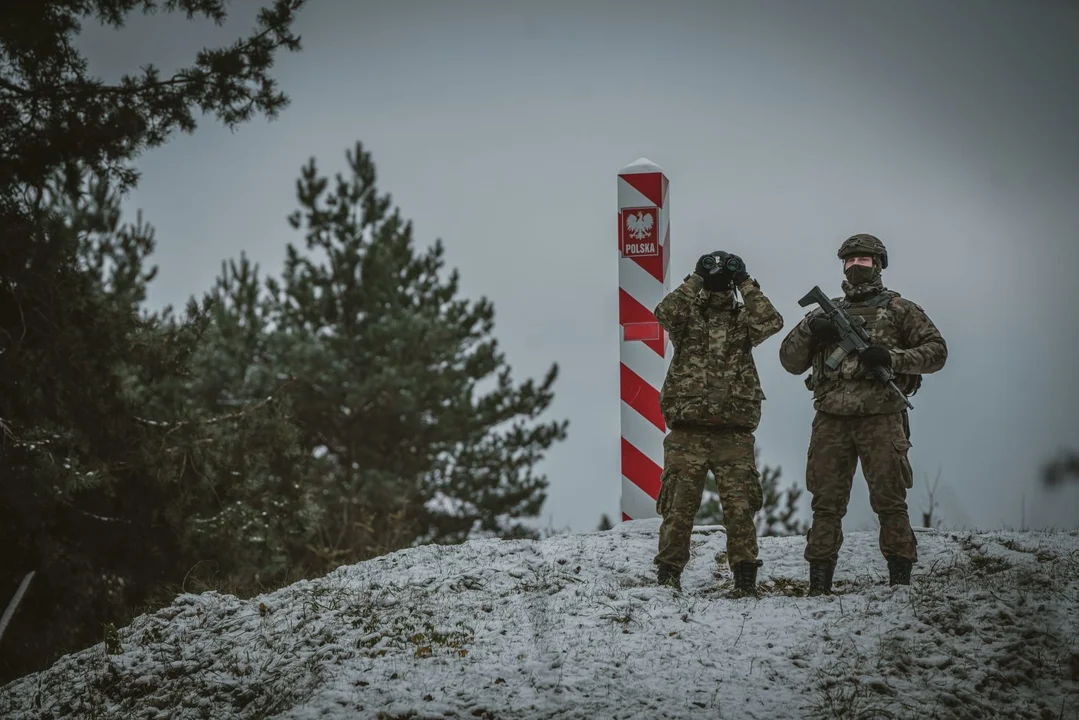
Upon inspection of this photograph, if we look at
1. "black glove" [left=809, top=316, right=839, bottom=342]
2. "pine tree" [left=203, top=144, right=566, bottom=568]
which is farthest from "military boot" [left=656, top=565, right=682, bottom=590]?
"pine tree" [left=203, top=144, right=566, bottom=568]

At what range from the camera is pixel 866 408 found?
21.7 ft

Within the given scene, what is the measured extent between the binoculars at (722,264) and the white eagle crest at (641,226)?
135 centimetres

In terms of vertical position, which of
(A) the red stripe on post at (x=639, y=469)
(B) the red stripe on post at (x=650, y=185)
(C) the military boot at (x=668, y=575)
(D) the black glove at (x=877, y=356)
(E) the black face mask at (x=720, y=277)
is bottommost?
(C) the military boot at (x=668, y=575)

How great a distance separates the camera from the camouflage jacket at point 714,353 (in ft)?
22.3

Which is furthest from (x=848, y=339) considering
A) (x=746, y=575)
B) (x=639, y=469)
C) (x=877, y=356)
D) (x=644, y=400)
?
(x=639, y=469)

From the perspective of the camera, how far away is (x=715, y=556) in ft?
25.0

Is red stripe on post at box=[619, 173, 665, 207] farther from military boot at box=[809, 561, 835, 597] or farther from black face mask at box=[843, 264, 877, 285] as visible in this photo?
military boot at box=[809, 561, 835, 597]

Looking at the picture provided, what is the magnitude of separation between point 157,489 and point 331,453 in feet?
44.7

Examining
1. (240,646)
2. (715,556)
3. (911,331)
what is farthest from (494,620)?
(911,331)

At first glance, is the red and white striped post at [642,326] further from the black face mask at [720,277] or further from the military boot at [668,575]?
the military boot at [668,575]

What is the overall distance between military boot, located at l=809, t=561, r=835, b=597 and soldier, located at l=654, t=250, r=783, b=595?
0.34 metres

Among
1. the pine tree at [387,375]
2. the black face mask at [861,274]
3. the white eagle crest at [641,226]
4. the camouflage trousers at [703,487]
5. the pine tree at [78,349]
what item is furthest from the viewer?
the pine tree at [387,375]

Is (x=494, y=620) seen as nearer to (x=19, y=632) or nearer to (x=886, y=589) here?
(x=886, y=589)

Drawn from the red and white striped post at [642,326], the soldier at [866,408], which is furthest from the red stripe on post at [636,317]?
the soldier at [866,408]
